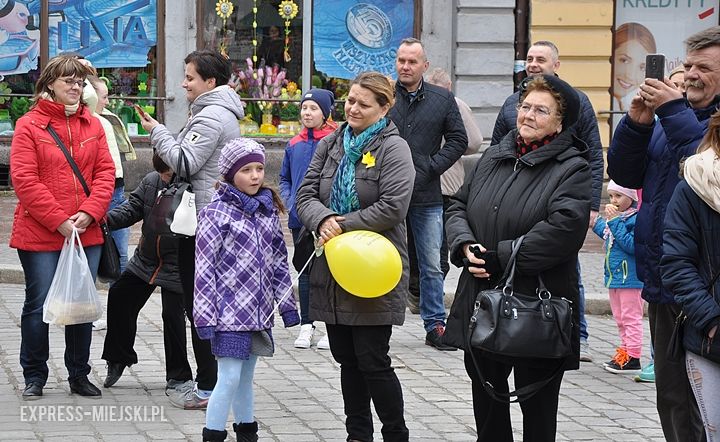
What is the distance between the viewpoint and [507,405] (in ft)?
18.3

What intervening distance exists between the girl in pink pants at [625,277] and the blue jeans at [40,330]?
346 cm

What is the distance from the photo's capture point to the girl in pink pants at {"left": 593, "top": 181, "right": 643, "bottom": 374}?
862 centimetres

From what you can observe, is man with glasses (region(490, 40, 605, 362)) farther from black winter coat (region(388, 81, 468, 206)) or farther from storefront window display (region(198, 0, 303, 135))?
storefront window display (region(198, 0, 303, 135))

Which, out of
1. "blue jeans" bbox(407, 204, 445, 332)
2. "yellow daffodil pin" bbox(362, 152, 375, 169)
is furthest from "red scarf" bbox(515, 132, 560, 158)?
"blue jeans" bbox(407, 204, 445, 332)

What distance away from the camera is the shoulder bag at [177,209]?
269 inches

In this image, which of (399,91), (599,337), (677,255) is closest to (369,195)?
(677,255)

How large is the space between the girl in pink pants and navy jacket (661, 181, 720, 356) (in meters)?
3.55

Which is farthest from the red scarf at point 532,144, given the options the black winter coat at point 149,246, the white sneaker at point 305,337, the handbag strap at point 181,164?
the white sneaker at point 305,337

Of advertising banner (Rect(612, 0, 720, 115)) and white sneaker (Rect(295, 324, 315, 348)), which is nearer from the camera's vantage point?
white sneaker (Rect(295, 324, 315, 348))

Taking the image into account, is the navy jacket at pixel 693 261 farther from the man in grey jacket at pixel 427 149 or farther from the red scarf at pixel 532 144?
the man in grey jacket at pixel 427 149

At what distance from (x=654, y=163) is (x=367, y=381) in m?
1.71

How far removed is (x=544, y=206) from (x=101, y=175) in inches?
121

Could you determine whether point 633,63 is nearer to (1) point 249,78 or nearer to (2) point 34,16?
Answer: (1) point 249,78

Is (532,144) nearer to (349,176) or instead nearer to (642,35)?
(349,176)
